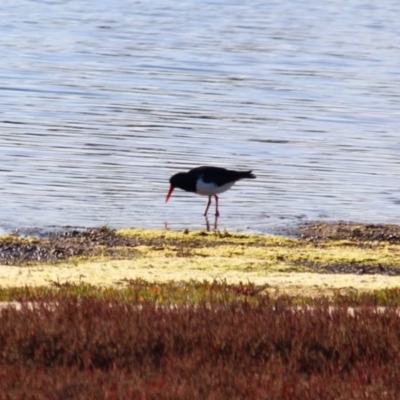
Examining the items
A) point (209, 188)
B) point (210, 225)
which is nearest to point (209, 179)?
point (209, 188)

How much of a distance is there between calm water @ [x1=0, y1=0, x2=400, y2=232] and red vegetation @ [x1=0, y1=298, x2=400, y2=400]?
30.9 feet

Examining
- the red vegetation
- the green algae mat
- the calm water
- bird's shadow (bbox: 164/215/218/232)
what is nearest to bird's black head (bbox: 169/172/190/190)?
the calm water

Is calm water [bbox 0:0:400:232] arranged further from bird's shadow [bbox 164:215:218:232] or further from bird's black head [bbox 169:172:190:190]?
bird's black head [bbox 169:172:190:190]

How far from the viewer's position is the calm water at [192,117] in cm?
2227

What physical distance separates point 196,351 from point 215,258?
21.4ft

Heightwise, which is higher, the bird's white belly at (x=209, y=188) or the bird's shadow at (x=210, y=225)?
the bird's white belly at (x=209, y=188)

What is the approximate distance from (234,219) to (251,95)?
13.1 m

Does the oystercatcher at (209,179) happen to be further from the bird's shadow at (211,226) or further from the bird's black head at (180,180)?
the bird's shadow at (211,226)

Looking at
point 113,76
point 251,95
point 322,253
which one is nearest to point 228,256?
point 322,253

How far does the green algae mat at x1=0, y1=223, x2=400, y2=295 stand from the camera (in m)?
14.5

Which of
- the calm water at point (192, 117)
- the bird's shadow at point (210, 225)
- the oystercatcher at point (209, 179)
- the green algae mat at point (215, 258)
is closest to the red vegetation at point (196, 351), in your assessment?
the green algae mat at point (215, 258)

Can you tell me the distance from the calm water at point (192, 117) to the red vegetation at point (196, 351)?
30.9 feet

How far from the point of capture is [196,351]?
10.0m

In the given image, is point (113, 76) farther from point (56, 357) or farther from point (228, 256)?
point (56, 357)
